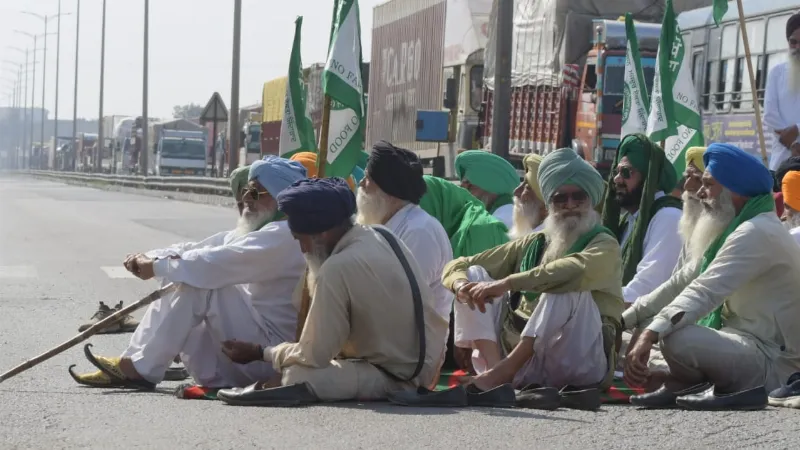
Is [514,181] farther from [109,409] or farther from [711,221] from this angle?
[109,409]

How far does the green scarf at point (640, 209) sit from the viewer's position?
29.6 feet

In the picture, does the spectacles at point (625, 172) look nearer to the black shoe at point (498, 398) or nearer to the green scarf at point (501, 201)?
the green scarf at point (501, 201)

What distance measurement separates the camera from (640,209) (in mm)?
9031

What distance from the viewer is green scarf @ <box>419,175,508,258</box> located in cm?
948

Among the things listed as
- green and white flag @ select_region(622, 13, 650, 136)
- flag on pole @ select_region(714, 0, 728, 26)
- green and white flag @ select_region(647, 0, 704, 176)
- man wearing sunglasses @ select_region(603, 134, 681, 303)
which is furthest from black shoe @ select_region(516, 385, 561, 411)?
flag on pole @ select_region(714, 0, 728, 26)

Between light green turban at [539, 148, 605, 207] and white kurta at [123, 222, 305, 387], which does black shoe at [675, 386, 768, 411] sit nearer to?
light green turban at [539, 148, 605, 207]

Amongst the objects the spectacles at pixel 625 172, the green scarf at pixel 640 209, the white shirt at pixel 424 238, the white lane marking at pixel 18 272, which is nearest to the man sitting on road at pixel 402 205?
the white shirt at pixel 424 238

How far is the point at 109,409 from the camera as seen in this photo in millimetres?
7184

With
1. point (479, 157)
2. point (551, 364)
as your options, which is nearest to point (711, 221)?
point (551, 364)

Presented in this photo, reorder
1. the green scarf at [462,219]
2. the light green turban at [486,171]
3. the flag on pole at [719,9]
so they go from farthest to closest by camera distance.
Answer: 1. the flag on pole at [719,9]
2. the light green turban at [486,171]
3. the green scarf at [462,219]

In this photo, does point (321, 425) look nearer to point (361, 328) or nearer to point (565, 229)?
point (361, 328)

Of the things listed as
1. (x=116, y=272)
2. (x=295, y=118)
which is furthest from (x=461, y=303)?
(x=116, y=272)

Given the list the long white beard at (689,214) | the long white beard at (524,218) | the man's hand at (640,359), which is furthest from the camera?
the long white beard at (524,218)

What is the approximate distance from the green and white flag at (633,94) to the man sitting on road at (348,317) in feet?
24.9
